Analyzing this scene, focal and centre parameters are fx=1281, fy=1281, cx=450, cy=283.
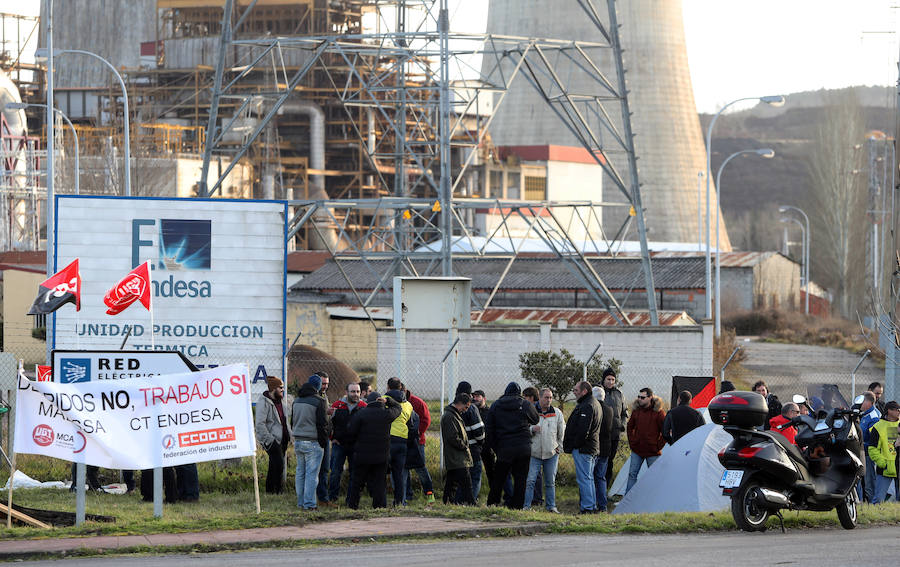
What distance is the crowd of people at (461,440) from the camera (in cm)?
1338

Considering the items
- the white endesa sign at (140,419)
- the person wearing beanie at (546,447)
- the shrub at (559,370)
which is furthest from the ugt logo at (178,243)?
the shrub at (559,370)

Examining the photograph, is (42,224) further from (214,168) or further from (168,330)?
(168,330)

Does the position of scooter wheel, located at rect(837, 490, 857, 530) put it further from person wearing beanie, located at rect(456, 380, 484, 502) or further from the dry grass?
the dry grass

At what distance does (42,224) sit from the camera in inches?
2584

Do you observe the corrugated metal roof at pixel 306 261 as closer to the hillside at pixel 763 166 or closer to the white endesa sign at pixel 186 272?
the white endesa sign at pixel 186 272

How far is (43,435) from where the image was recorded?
11.7m

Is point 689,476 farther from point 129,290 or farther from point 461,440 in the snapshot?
point 129,290

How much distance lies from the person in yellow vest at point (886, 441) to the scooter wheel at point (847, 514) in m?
2.24

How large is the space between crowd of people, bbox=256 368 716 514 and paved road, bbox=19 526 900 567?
2539 mm

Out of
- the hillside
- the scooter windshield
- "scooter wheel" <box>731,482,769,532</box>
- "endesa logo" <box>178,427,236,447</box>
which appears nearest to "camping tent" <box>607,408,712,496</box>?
the scooter windshield

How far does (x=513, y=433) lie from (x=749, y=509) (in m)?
3.09

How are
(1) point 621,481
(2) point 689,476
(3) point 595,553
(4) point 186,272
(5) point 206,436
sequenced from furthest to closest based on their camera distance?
(4) point 186,272
(1) point 621,481
(2) point 689,476
(5) point 206,436
(3) point 595,553

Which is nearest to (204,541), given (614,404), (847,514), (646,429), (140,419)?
(140,419)

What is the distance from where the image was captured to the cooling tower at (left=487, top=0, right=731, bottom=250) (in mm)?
62031
